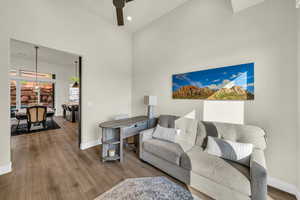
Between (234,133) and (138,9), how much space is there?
355cm

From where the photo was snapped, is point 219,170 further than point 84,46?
No

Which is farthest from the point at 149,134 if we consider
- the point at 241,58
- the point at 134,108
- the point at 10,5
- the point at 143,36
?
the point at 10,5

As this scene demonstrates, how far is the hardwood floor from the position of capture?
168cm

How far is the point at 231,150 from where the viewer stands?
5.65ft

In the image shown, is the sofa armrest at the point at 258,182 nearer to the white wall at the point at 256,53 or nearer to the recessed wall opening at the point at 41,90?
the white wall at the point at 256,53

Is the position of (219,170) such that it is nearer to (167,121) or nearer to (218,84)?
(167,121)

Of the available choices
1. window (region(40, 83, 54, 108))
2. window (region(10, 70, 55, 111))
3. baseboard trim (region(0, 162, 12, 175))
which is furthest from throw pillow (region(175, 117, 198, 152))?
window (region(40, 83, 54, 108))

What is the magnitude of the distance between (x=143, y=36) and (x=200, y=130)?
3.29m

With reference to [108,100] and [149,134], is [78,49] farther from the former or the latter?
[149,134]

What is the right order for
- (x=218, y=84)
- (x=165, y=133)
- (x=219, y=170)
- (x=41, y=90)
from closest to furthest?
(x=219, y=170), (x=218, y=84), (x=165, y=133), (x=41, y=90)

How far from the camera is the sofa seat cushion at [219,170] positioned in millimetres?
1375

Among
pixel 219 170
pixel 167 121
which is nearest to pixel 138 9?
pixel 167 121

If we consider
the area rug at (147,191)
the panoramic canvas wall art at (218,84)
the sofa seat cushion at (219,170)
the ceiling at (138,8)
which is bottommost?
the area rug at (147,191)

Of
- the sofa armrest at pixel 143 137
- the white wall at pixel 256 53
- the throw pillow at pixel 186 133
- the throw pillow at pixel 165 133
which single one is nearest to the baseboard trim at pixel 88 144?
the sofa armrest at pixel 143 137
